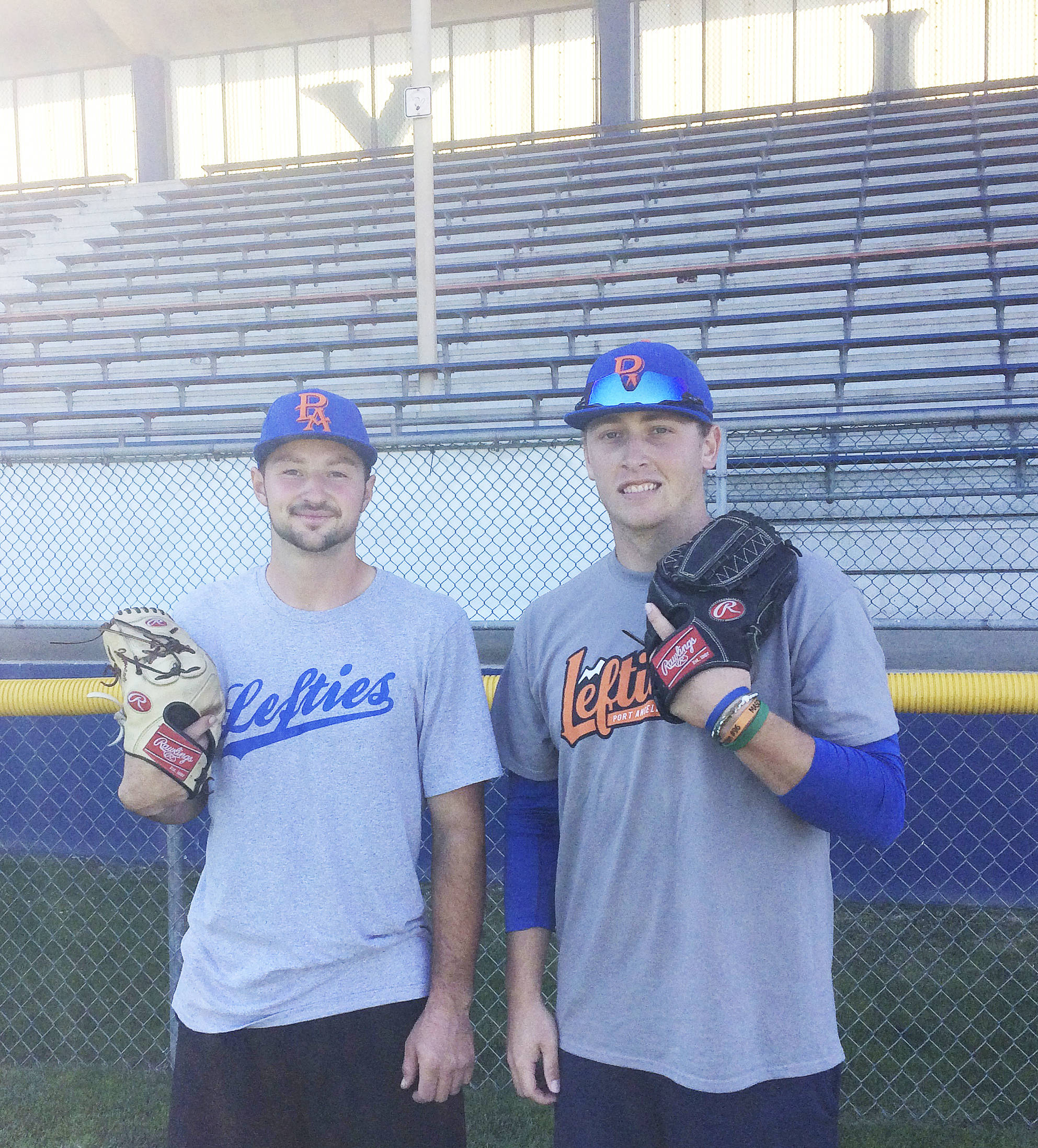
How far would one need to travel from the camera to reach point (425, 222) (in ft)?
15.3

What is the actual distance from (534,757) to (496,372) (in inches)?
330

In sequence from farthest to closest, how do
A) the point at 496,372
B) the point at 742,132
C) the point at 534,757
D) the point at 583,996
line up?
1. the point at 742,132
2. the point at 496,372
3. the point at 534,757
4. the point at 583,996

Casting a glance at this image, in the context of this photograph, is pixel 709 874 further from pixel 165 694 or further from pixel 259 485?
pixel 259 485

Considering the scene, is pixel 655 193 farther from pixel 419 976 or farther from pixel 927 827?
pixel 419 976

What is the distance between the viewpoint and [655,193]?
1192 cm

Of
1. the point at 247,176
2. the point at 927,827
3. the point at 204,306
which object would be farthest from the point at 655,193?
the point at 927,827

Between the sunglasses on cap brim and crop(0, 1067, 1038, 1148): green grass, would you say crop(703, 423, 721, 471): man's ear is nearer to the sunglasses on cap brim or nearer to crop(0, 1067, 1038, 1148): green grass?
the sunglasses on cap brim

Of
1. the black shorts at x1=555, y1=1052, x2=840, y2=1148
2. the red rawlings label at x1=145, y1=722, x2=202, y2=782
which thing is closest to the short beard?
the red rawlings label at x1=145, y1=722, x2=202, y2=782

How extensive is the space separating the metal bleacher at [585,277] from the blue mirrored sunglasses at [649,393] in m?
5.18

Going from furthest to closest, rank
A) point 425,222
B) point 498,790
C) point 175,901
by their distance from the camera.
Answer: point 425,222 → point 498,790 → point 175,901

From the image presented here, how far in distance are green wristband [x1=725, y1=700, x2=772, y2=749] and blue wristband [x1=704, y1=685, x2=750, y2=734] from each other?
0.10ft

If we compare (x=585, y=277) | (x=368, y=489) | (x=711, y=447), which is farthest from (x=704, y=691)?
(x=585, y=277)

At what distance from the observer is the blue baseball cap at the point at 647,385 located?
1588 millimetres

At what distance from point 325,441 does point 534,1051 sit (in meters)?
1.11
